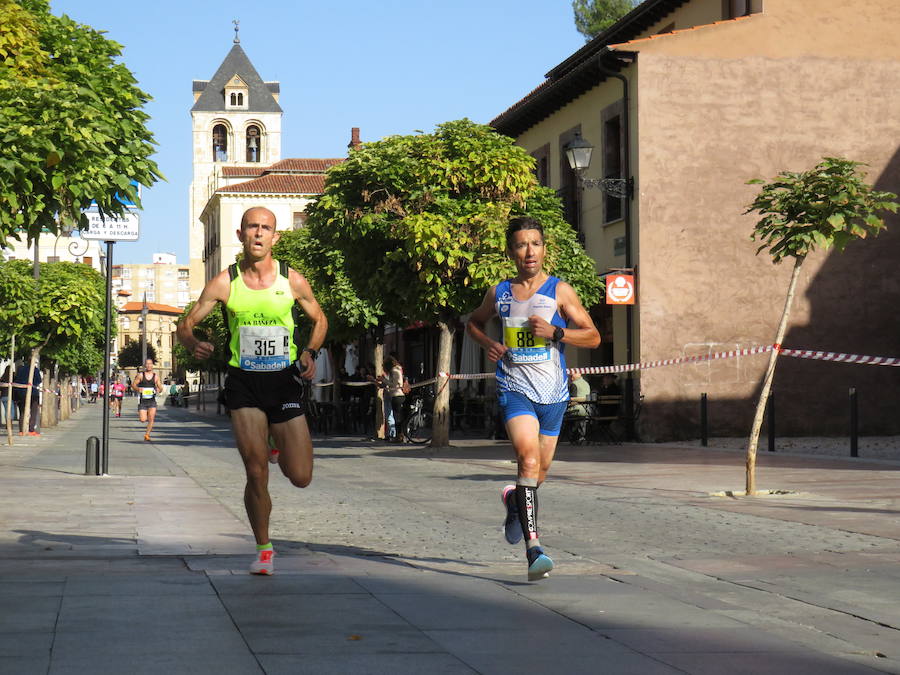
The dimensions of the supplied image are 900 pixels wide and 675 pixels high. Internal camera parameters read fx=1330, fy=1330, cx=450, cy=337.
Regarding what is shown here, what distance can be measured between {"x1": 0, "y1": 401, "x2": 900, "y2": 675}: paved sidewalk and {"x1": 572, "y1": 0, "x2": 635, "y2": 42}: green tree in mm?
40845

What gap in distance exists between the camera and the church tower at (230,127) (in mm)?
122750

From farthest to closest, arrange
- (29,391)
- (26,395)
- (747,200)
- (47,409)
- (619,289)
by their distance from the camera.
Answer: (47,409)
(26,395)
(29,391)
(747,200)
(619,289)

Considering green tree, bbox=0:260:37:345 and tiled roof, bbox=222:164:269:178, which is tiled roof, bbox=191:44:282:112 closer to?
tiled roof, bbox=222:164:269:178

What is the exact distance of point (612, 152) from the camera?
2842 centimetres

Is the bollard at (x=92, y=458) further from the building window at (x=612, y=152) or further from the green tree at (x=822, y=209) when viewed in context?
the building window at (x=612, y=152)

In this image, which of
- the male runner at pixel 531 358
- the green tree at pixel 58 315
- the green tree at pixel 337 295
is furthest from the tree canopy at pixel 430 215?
the male runner at pixel 531 358

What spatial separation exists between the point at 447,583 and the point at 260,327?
165cm

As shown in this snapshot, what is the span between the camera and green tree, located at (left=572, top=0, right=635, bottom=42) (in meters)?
52.8

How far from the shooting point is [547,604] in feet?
20.3

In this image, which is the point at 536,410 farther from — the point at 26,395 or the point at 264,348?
the point at 26,395

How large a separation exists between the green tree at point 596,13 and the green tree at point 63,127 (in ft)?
139

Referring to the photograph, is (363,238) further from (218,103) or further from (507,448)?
(218,103)

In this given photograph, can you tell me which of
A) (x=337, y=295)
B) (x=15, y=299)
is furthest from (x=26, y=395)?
(x=337, y=295)

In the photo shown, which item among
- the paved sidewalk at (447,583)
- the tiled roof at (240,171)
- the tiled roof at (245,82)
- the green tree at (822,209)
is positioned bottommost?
the paved sidewalk at (447,583)
